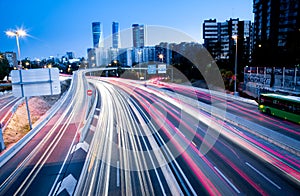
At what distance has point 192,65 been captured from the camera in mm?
69062

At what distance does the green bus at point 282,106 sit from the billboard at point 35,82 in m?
23.1

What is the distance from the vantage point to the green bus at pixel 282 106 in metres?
21.0

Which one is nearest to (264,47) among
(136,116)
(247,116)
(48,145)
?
(247,116)

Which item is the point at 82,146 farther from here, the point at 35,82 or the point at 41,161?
the point at 35,82

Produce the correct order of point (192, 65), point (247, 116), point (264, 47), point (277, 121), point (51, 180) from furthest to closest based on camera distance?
point (192, 65) < point (264, 47) < point (247, 116) < point (277, 121) < point (51, 180)

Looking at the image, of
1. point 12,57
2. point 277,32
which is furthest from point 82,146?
point 12,57

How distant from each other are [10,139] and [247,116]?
26495mm

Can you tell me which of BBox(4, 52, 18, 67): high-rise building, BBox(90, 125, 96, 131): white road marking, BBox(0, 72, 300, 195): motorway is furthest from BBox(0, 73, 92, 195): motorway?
BBox(4, 52, 18, 67): high-rise building

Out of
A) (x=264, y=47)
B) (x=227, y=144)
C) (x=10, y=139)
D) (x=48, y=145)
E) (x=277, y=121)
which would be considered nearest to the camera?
(x=227, y=144)

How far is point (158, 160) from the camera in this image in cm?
1421

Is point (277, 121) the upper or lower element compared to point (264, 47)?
lower

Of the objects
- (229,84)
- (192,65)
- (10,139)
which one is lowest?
(10,139)

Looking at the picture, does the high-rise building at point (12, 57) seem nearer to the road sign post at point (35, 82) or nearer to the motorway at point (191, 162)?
the road sign post at point (35, 82)

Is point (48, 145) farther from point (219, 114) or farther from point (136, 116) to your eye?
point (219, 114)
